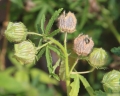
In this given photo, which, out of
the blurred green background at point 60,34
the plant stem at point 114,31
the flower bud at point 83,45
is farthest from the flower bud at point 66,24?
the plant stem at point 114,31

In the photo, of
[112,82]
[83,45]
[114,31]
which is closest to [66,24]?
[83,45]

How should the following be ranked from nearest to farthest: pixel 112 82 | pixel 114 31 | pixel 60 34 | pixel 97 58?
pixel 112 82, pixel 97 58, pixel 114 31, pixel 60 34

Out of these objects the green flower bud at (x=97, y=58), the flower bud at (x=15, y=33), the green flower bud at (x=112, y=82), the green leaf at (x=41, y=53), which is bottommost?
the green flower bud at (x=112, y=82)

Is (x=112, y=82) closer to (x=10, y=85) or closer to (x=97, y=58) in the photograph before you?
(x=97, y=58)

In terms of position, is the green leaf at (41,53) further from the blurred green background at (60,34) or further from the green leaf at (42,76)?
the green leaf at (42,76)

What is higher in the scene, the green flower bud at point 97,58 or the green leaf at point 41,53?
the green leaf at point 41,53
